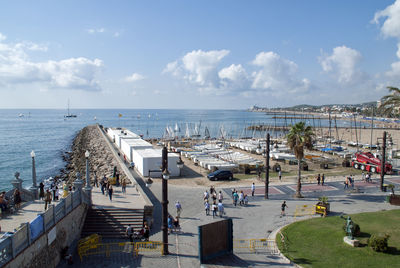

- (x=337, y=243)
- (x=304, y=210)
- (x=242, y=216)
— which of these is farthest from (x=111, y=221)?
(x=304, y=210)

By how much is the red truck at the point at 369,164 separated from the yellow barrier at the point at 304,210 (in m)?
19.0

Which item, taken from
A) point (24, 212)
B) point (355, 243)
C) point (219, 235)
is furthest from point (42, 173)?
point (355, 243)

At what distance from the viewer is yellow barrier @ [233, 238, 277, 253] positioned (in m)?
16.0

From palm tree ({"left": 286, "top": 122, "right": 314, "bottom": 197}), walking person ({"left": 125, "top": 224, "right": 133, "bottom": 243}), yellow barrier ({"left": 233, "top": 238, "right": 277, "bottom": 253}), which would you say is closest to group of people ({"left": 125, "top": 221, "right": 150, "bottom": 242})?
walking person ({"left": 125, "top": 224, "right": 133, "bottom": 243})

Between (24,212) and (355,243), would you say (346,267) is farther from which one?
(24,212)

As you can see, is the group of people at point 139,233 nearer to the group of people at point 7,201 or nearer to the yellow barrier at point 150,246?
the yellow barrier at point 150,246

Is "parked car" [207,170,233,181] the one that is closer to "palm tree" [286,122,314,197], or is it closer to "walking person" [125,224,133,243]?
"palm tree" [286,122,314,197]

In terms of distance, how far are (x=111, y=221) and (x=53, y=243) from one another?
435 cm

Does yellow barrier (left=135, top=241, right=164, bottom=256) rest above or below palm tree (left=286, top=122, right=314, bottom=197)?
below

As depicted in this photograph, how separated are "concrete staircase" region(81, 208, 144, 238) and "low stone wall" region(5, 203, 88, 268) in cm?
Answer: 46

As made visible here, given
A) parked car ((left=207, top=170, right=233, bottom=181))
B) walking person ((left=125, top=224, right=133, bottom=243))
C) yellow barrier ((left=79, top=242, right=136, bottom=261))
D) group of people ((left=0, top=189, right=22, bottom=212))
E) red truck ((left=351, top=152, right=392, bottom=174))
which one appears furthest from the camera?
red truck ((left=351, top=152, right=392, bottom=174))

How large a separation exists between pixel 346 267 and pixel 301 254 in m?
2.15

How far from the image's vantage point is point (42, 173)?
49.4 m

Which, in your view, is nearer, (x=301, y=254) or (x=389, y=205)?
(x=301, y=254)
